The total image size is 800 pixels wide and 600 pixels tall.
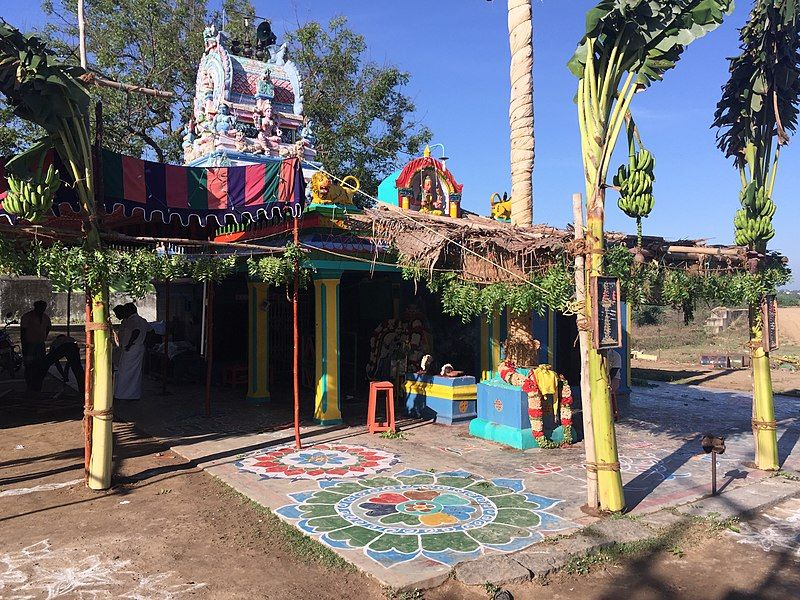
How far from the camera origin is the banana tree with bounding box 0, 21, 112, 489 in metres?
6.17

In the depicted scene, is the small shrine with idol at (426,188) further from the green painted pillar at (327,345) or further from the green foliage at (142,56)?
the green foliage at (142,56)

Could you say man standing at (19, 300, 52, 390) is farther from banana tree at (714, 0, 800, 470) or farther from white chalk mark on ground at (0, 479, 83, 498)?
banana tree at (714, 0, 800, 470)

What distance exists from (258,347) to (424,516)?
720cm

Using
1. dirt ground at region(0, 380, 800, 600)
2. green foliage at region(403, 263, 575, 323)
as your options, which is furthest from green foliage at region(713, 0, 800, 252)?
dirt ground at region(0, 380, 800, 600)

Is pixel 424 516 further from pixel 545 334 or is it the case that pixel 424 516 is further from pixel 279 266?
pixel 545 334

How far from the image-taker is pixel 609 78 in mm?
6184

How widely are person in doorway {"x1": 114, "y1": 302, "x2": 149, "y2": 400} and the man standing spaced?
7.55 ft

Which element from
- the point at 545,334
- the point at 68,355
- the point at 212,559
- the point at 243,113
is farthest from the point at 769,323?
the point at 68,355

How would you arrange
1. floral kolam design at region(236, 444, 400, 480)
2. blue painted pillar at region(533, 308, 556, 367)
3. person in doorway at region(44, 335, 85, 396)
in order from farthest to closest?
blue painted pillar at region(533, 308, 556, 367), person in doorway at region(44, 335, 85, 396), floral kolam design at region(236, 444, 400, 480)

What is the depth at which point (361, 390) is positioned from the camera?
556 inches

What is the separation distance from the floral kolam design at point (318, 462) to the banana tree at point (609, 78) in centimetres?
308

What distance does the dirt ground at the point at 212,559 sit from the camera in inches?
190

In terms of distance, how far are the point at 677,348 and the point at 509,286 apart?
23.1 m

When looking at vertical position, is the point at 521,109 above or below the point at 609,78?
above
